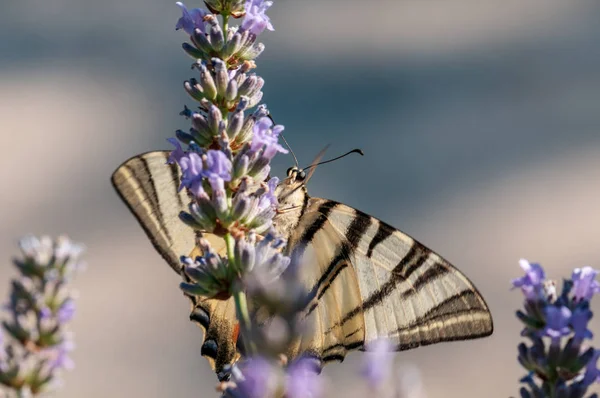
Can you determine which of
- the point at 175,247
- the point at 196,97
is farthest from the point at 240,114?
the point at 175,247

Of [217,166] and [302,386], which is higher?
[217,166]

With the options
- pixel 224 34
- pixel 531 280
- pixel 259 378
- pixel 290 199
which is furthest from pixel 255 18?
pixel 259 378

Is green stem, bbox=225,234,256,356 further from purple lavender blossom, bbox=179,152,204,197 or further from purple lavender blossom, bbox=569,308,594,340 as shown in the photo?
purple lavender blossom, bbox=569,308,594,340

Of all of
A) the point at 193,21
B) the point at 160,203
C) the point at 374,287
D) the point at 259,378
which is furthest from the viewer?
the point at 374,287

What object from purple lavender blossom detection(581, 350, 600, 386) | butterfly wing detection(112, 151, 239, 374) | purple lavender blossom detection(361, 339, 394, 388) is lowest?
purple lavender blossom detection(581, 350, 600, 386)

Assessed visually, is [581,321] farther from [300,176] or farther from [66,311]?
[300,176]

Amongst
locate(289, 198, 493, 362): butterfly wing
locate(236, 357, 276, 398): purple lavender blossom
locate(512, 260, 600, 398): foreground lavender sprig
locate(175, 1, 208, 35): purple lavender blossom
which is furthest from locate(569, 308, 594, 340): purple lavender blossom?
locate(175, 1, 208, 35): purple lavender blossom

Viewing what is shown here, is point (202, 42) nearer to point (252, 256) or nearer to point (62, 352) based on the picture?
point (252, 256)
